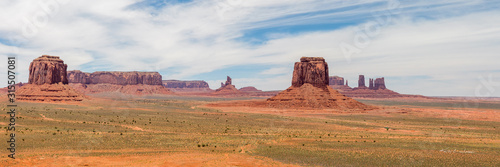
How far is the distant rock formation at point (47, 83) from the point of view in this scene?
321ft

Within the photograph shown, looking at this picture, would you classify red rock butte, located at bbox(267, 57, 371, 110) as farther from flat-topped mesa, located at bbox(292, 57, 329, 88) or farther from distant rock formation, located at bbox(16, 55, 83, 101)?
distant rock formation, located at bbox(16, 55, 83, 101)

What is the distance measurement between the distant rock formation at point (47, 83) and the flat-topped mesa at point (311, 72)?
70.5 metres

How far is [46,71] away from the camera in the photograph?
10606 cm

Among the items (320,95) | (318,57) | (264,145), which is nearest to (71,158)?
(264,145)

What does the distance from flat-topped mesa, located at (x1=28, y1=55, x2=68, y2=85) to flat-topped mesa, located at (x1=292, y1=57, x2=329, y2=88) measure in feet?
262

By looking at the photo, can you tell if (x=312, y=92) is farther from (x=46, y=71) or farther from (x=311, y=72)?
(x=46, y=71)

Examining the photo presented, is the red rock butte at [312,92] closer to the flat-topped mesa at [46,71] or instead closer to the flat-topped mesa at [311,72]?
the flat-topped mesa at [311,72]

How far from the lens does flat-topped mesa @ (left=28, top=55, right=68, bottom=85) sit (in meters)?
105

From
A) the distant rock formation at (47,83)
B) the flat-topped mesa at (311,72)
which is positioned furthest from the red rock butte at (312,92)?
the distant rock formation at (47,83)

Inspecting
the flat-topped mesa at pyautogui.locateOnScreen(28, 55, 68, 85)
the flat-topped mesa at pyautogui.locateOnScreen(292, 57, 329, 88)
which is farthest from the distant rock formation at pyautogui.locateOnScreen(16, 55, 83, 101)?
the flat-topped mesa at pyautogui.locateOnScreen(292, 57, 329, 88)

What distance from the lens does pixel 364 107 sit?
342ft

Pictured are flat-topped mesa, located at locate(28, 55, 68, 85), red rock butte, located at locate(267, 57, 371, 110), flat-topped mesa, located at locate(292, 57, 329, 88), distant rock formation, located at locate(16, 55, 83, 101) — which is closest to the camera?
distant rock formation, located at locate(16, 55, 83, 101)

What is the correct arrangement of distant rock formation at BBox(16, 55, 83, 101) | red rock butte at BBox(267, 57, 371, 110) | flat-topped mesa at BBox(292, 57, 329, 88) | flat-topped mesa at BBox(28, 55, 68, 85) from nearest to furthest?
distant rock formation at BBox(16, 55, 83, 101)
red rock butte at BBox(267, 57, 371, 110)
flat-topped mesa at BBox(28, 55, 68, 85)
flat-topped mesa at BBox(292, 57, 329, 88)

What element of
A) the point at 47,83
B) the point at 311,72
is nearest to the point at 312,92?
the point at 311,72
